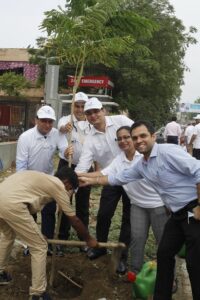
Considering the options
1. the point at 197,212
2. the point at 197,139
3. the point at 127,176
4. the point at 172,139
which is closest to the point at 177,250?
the point at 197,212

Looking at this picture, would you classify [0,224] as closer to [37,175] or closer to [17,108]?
[37,175]

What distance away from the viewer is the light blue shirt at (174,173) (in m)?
3.44

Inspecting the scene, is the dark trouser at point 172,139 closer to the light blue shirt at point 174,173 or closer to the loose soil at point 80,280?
the loose soil at point 80,280

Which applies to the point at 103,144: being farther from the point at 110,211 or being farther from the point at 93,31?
the point at 93,31

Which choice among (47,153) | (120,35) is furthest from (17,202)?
(120,35)

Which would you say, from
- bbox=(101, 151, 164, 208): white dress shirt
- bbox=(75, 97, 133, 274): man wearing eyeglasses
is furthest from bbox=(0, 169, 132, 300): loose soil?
bbox=(101, 151, 164, 208): white dress shirt

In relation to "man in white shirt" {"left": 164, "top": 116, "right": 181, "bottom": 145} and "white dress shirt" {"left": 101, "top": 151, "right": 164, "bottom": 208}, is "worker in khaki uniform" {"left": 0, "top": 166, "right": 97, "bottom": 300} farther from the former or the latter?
"man in white shirt" {"left": 164, "top": 116, "right": 181, "bottom": 145}

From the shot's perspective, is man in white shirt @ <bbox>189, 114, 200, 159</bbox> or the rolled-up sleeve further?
man in white shirt @ <bbox>189, 114, 200, 159</bbox>

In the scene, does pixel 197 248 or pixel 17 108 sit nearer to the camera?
pixel 197 248

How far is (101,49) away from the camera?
4754mm

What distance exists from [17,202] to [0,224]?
55 centimetres

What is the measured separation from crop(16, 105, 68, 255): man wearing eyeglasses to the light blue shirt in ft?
5.02

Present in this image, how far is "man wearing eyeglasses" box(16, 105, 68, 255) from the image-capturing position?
4789 millimetres

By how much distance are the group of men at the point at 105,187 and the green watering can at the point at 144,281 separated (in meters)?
0.29
